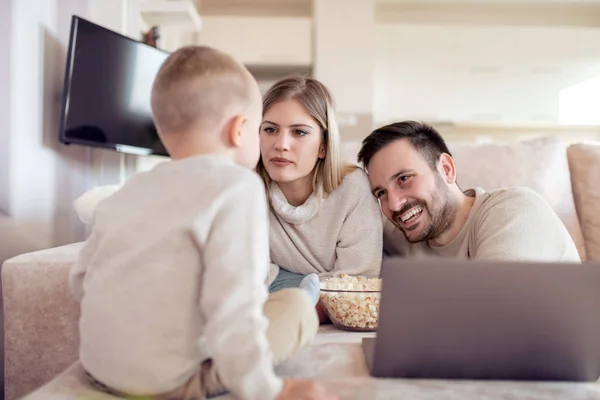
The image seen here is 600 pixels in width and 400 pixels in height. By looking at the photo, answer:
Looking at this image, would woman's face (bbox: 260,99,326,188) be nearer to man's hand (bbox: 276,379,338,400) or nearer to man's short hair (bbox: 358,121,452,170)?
man's short hair (bbox: 358,121,452,170)

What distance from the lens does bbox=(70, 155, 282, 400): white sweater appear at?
2.24 feet

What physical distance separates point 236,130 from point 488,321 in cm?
44

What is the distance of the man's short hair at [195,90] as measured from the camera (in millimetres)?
785

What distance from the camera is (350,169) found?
1566 mm

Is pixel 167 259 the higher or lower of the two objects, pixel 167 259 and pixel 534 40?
the lower

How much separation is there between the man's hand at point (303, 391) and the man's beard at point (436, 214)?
77cm

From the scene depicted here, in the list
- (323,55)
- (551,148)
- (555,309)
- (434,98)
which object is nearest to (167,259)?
(555,309)

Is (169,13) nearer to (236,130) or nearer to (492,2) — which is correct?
(236,130)

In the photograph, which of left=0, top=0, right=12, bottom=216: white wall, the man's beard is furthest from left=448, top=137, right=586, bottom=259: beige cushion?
left=0, top=0, right=12, bottom=216: white wall

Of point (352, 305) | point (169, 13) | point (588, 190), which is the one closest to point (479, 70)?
point (169, 13)

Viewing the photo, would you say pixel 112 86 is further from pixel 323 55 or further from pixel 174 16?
pixel 323 55

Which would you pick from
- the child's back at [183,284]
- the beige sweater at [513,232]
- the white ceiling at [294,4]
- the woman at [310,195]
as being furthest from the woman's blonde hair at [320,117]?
the white ceiling at [294,4]

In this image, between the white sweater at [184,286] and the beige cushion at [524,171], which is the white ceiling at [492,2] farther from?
the white sweater at [184,286]

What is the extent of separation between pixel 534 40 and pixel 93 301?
4753mm
